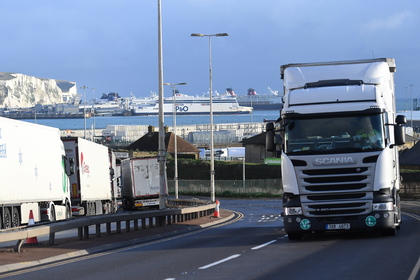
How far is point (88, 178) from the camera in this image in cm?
3900

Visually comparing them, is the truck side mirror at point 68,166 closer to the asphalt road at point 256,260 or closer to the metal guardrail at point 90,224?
the metal guardrail at point 90,224

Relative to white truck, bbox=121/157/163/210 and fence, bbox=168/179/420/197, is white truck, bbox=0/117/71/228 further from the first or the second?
fence, bbox=168/179/420/197

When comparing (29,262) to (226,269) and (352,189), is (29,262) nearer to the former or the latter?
(226,269)

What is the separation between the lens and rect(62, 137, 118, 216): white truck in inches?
1462

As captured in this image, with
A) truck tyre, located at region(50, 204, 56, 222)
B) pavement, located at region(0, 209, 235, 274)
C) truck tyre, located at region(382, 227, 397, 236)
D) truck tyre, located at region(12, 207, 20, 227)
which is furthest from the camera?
truck tyre, located at region(50, 204, 56, 222)

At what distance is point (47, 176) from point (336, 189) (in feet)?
41.2

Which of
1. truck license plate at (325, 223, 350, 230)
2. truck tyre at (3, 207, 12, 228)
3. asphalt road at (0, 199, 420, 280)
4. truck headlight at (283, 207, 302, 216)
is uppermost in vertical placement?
truck headlight at (283, 207, 302, 216)

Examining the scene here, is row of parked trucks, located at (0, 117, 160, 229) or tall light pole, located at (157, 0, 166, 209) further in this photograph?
tall light pole, located at (157, 0, 166, 209)

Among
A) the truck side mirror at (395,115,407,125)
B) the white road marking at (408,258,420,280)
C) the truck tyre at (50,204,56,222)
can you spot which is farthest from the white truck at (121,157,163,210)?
the white road marking at (408,258,420,280)

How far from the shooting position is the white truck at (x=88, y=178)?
3712 centimetres

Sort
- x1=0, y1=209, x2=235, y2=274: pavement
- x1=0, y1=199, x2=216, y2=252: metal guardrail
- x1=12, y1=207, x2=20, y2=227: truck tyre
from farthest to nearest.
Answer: x1=12, y1=207, x2=20, y2=227: truck tyre < x1=0, y1=199, x2=216, y2=252: metal guardrail < x1=0, y1=209, x2=235, y2=274: pavement

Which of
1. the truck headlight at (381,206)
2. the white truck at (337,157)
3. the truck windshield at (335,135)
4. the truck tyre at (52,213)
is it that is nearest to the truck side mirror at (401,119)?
the white truck at (337,157)

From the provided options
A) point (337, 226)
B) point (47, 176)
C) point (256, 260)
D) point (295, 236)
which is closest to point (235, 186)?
point (47, 176)

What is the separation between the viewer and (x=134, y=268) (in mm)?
16484
